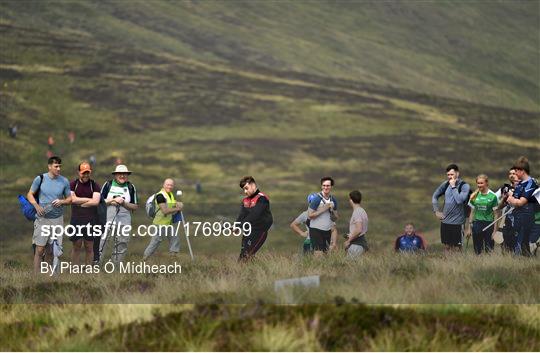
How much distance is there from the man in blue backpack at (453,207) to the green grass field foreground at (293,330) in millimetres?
7205

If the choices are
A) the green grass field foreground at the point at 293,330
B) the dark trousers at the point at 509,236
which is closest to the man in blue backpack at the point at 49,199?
the green grass field foreground at the point at 293,330

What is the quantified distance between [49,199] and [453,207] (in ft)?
22.6

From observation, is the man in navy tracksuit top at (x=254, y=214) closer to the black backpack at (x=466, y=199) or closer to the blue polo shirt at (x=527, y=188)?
the black backpack at (x=466, y=199)

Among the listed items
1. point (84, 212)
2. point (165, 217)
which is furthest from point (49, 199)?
point (165, 217)

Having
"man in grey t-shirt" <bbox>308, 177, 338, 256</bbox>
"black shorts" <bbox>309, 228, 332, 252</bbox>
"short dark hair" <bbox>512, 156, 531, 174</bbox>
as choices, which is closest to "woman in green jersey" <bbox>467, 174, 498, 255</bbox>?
"short dark hair" <bbox>512, 156, 531, 174</bbox>

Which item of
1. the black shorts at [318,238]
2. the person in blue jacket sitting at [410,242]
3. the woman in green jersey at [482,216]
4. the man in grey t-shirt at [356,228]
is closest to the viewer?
the man in grey t-shirt at [356,228]

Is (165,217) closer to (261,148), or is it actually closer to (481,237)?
(481,237)

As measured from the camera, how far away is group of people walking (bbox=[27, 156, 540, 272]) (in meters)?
16.8

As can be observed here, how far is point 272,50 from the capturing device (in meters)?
160

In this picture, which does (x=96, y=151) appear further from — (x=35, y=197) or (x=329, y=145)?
(x=35, y=197)

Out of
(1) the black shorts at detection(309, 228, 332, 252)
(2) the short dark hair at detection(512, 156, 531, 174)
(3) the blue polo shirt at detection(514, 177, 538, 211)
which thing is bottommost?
(1) the black shorts at detection(309, 228, 332, 252)

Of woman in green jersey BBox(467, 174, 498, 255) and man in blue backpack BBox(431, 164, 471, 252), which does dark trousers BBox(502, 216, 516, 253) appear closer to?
woman in green jersey BBox(467, 174, 498, 255)

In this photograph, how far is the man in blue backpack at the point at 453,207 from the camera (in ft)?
60.6

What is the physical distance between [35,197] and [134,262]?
2153 mm
